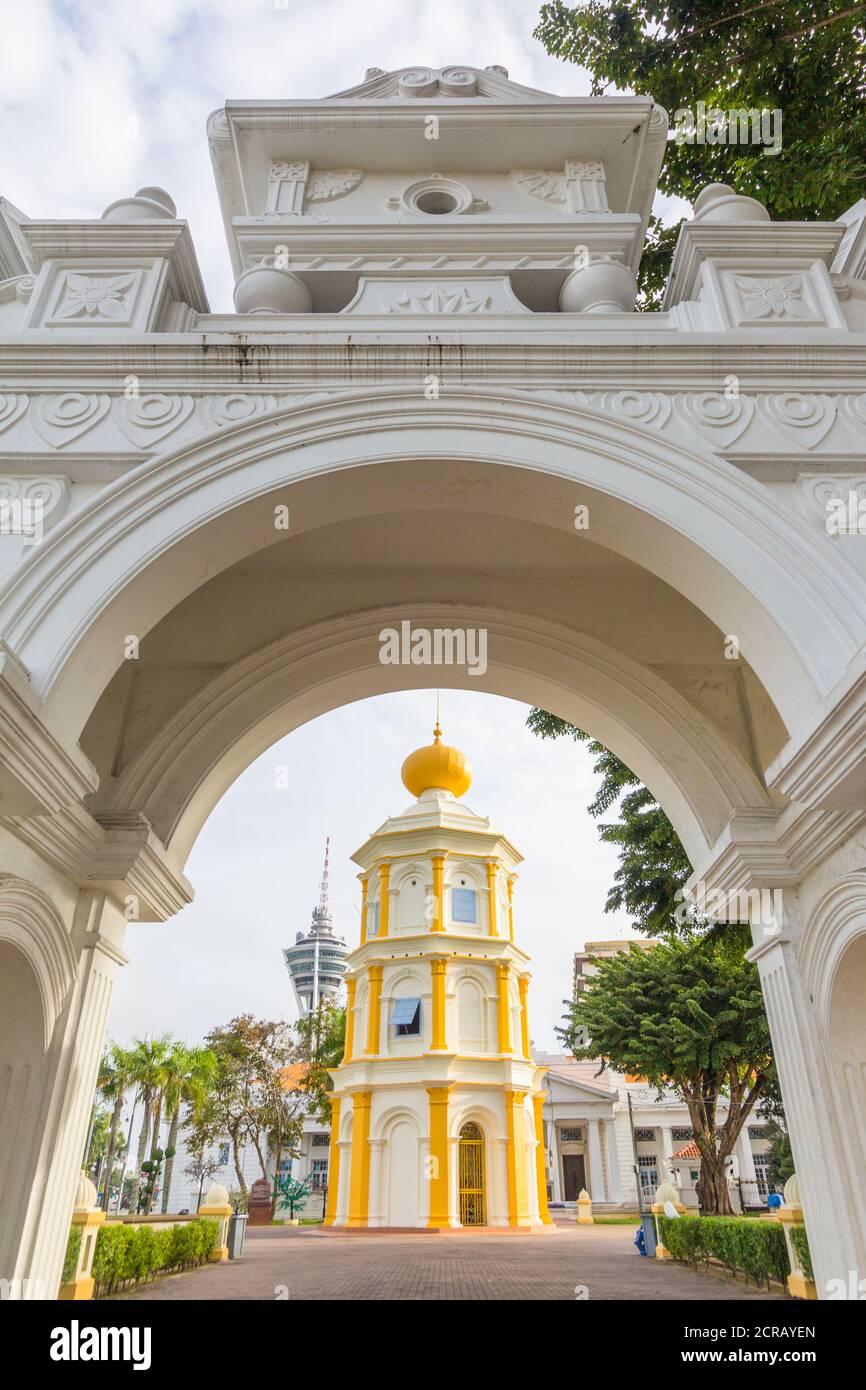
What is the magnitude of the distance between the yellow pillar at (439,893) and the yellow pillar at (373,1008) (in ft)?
6.05

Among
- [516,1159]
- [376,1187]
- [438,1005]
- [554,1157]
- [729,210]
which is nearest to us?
[729,210]

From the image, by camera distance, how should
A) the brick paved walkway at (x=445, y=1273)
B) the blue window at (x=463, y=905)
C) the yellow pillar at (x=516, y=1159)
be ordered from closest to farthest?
1. the brick paved walkway at (x=445, y=1273)
2. the yellow pillar at (x=516, y=1159)
3. the blue window at (x=463, y=905)

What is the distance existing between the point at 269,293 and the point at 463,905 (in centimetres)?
1864

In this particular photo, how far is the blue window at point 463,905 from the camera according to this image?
73.3ft

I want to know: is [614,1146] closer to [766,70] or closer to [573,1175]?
[573,1175]

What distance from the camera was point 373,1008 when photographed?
846 inches

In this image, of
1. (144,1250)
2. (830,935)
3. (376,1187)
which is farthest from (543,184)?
(376,1187)

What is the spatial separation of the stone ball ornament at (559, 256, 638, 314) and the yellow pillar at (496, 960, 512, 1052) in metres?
18.4

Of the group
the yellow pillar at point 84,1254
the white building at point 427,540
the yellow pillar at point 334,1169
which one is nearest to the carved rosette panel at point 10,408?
the white building at point 427,540

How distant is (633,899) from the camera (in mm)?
11703

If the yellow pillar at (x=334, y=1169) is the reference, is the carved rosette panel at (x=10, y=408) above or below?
above

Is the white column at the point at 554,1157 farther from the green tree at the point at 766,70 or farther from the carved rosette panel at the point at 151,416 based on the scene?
the carved rosette panel at the point at 151,416
